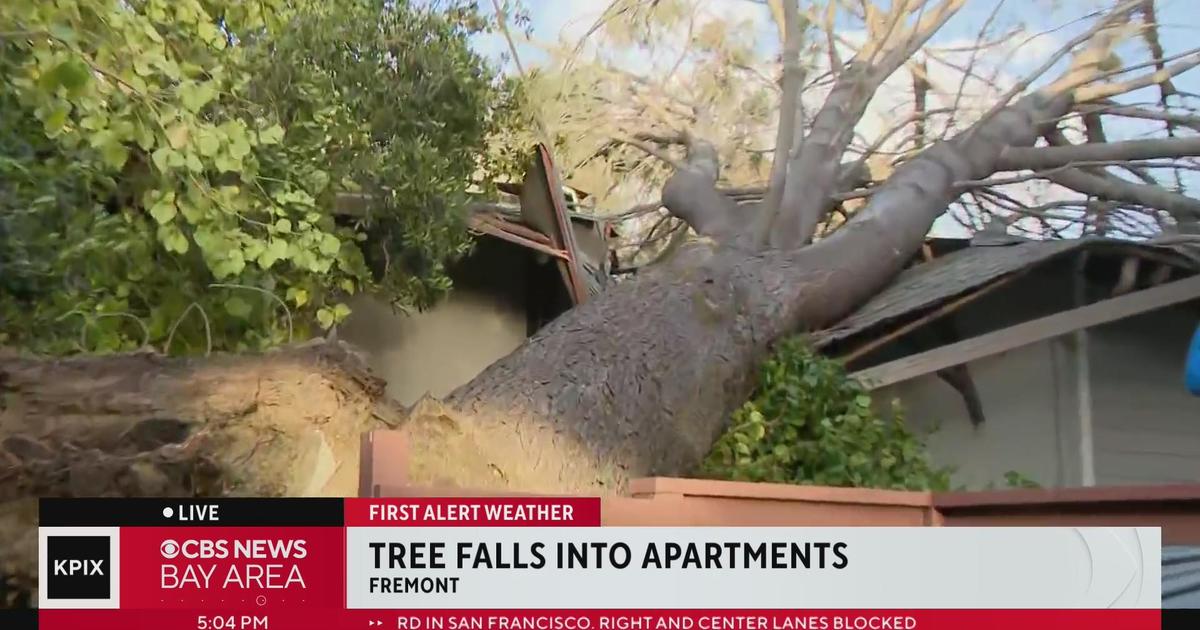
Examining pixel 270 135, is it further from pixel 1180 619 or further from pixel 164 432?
pixel 1180 619

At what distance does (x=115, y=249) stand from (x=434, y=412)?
0.96 metres

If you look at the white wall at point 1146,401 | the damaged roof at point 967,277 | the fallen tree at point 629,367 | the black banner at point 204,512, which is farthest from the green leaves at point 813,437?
the black banner at point 204,512

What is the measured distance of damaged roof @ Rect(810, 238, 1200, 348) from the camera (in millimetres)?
3693

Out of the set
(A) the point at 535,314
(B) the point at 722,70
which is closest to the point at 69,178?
(A) the point at 535,314

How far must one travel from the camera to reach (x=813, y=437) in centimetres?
336

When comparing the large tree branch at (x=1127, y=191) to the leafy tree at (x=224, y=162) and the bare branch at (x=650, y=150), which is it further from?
the leafy tree at (x=224, y=162)

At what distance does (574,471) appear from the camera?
8.46 feet

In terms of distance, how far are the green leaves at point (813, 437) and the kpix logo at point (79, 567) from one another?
166cm

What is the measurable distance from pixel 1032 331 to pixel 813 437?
0.93m

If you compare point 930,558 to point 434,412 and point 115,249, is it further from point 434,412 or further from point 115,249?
point 115,249

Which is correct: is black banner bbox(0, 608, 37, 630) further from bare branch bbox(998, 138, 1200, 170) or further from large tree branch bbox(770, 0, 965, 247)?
bare branch bbox(998, 138, 1200, 170)

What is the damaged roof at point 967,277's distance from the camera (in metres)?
3.69

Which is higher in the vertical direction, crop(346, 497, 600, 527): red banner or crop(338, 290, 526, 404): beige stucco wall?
crop(338, 290, 526, 404): beige stucco wall

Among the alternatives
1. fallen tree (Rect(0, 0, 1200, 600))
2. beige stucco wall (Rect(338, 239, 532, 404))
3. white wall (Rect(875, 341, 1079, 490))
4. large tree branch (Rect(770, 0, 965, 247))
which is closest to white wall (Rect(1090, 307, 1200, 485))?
white wall (Rect(875, 341, 1079, 490))
